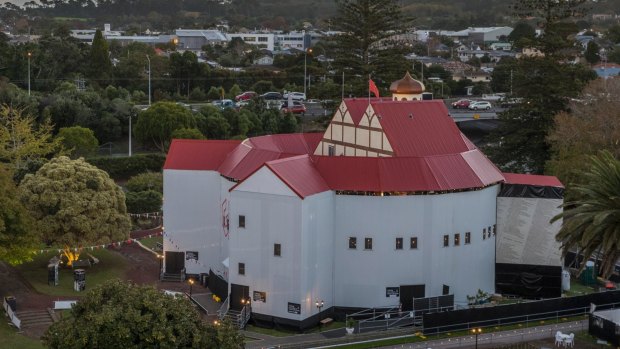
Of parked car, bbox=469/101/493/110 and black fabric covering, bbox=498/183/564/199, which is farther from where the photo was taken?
parked car, bbox=469/101/493/110

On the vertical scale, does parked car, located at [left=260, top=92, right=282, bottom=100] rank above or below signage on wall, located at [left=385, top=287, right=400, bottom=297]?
above

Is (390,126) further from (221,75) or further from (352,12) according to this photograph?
(221,75)

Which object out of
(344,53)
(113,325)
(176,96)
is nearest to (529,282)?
(113,325)

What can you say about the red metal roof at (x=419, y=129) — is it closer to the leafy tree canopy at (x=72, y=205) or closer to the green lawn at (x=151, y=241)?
the leafy tree canopy at (x=72, y=205)

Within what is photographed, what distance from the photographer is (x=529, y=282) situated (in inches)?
1859

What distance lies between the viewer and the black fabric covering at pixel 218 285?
150 feet

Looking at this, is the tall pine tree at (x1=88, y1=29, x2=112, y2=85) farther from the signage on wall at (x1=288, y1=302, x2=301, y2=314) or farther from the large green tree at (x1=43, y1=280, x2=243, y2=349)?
the large green tree at (x1=43, y1=280, x2=243, y2=349)

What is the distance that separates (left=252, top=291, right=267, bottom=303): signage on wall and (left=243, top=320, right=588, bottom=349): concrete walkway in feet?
4.98

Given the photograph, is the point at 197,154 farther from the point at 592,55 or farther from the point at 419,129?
the point at 592,55

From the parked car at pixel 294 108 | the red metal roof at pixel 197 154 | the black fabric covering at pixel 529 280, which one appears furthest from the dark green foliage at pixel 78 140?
the black fabric covering at pixel 529 280

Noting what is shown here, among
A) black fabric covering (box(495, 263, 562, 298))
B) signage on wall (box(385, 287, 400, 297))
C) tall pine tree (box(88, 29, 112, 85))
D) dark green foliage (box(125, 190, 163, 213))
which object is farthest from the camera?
tall pine tree (box(88, 29, 112, 85))

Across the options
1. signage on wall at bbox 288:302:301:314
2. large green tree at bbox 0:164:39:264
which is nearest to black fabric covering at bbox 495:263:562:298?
signage on wall at bbox 288:302:301:314

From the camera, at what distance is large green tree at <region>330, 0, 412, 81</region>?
76.2m

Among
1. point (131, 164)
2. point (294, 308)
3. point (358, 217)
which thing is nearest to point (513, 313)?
point (358, 217)
